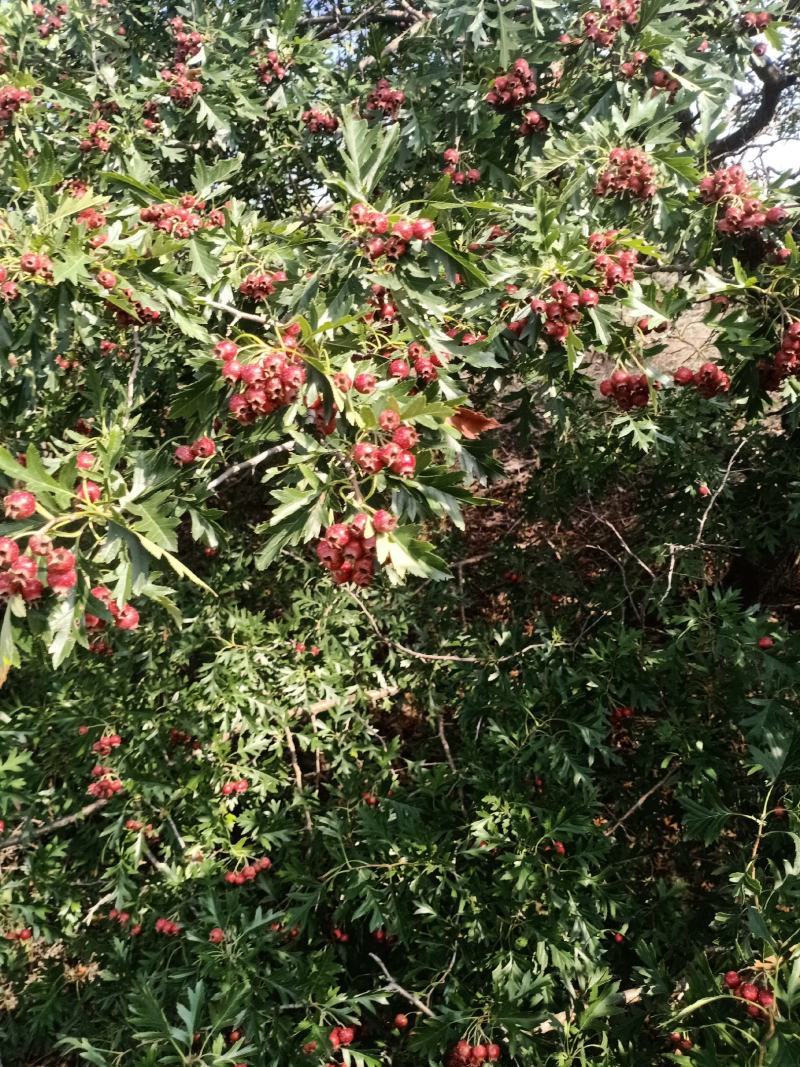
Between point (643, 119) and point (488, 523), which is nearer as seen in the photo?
point (643, 119)

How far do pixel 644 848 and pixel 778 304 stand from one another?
208 centimetres

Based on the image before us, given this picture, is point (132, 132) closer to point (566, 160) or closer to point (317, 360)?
point (566, 160)

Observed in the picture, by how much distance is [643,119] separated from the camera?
229 cm

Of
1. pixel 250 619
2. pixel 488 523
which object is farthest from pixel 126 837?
pixel 488 523

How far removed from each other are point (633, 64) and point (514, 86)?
0.43m

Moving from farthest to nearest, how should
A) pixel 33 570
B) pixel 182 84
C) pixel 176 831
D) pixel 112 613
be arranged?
pixel 182 84 < pixel 176 831 < pixel 112 613 < pixel 33 570

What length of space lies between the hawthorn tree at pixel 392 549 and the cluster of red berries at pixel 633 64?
21 mm

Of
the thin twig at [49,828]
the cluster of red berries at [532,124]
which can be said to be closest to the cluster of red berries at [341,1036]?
the thin twig at [49,828]

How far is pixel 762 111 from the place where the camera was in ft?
16.4

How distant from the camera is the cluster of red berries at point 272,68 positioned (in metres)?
3.36

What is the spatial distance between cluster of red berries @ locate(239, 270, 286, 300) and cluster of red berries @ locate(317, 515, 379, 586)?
3.09 ft

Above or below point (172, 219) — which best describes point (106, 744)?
below

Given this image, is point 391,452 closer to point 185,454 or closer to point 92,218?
point 185,454

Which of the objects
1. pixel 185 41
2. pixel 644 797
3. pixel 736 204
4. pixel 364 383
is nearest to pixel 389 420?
pixel 364 383
